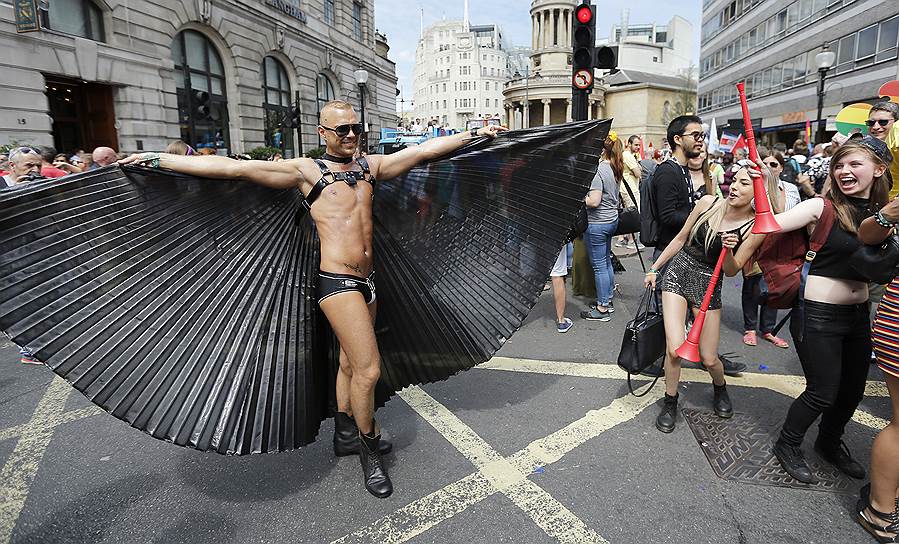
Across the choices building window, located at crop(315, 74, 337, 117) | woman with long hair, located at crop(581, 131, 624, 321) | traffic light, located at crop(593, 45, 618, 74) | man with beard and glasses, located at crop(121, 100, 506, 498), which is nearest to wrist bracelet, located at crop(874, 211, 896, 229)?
man with beard and glasses, located at crop(121, 100, 506, 498)

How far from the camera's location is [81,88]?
15.7 metres

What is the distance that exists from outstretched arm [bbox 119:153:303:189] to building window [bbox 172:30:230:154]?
55.0ft

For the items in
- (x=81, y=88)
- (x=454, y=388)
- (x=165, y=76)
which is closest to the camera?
(x=454, y=388)

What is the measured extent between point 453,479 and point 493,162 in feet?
6.57

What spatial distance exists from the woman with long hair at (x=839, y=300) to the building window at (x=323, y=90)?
28.0 meters

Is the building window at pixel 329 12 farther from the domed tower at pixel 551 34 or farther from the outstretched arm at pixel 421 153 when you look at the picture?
the domed tower at pixel 551 34

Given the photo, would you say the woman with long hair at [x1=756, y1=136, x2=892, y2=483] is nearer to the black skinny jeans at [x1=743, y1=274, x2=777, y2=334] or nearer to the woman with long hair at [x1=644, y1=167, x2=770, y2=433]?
the woman with long hair at [x1=644, y1=167, x2=770, y2=433]

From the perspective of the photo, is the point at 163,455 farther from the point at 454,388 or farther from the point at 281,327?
the point at 454,388

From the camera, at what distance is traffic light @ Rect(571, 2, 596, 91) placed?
7121mm

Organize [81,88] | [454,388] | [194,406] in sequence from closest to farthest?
[194,406] < [454,388] < [81,88]

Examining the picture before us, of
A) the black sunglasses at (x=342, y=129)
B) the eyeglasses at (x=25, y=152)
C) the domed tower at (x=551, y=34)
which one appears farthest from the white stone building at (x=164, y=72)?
the domed tower at (x=551, y=34)

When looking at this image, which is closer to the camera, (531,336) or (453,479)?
(453,479)

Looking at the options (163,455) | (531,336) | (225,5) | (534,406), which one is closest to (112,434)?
(163,455)

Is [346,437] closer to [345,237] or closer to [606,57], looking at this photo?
[345,237]
